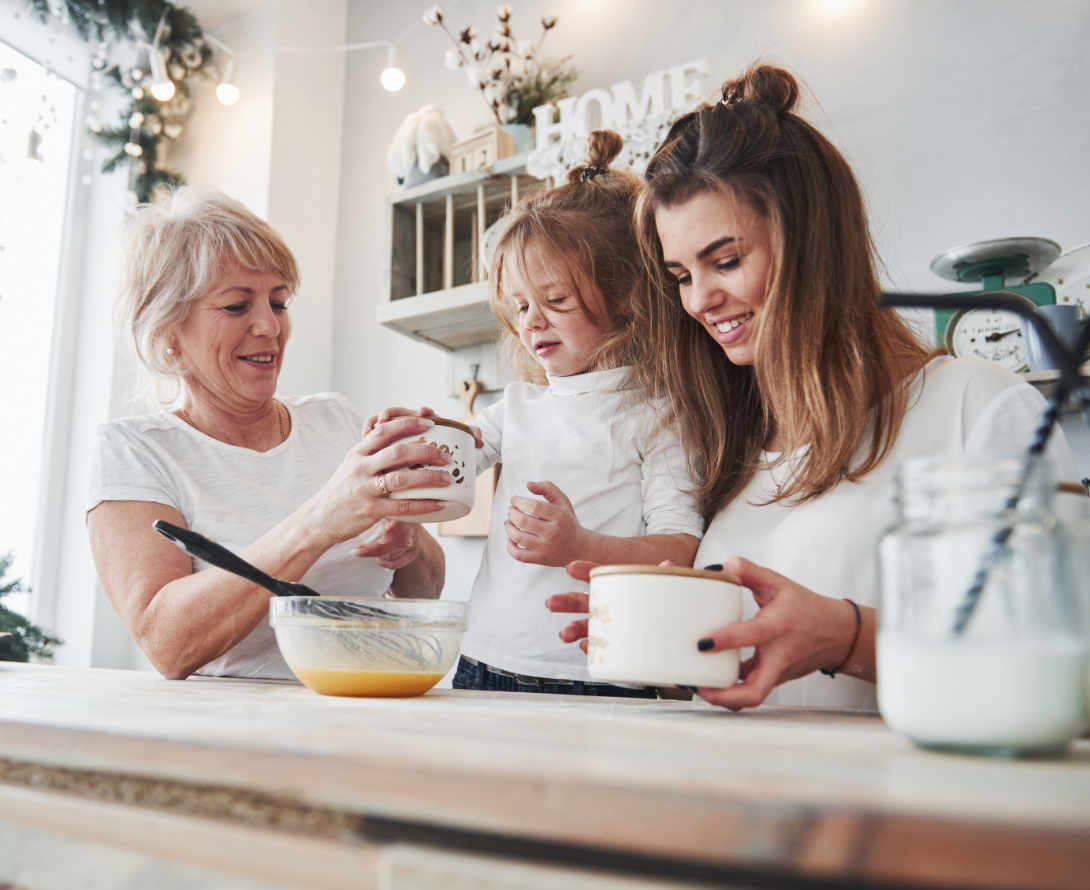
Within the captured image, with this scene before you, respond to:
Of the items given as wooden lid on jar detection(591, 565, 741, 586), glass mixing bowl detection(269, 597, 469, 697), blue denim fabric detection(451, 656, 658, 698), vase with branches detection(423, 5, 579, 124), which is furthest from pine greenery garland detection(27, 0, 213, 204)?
wooden lid on jar detection(591, 565, 741, 586)

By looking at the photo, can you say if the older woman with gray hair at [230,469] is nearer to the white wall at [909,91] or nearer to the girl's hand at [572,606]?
the girl's hand at [572,606]

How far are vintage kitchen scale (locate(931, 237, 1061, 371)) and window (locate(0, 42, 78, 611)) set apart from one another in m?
2.57

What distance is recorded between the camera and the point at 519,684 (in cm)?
118

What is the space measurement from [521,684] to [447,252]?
1.53 metres

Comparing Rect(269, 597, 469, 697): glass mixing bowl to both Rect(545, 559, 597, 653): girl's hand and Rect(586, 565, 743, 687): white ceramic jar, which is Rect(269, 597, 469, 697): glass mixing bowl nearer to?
Rect(545, 559, 597, 653): girl's hand

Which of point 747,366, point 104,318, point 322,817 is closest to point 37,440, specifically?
point 104,318

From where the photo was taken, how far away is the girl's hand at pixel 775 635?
647 mm

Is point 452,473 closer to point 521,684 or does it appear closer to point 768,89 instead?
point 521,684

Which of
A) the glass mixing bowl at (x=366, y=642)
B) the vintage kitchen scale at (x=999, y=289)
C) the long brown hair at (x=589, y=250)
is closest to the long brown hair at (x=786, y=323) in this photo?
the long brown hair at (x=589, y=250)

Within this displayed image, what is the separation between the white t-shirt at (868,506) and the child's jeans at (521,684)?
0.23 metres

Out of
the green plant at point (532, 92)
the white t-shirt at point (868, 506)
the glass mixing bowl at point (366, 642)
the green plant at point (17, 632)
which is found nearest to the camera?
the glass mixing bowl at point (366, 642)

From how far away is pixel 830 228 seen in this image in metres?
1.07

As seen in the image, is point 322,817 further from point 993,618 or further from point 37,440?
point 37,440

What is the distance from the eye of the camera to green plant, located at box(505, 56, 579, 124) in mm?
2482
